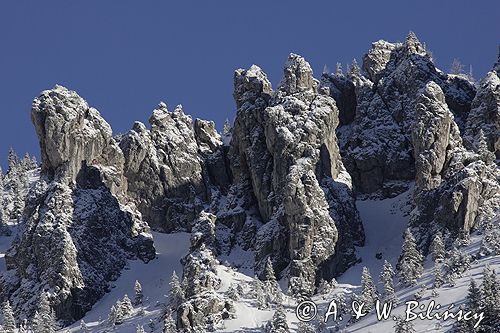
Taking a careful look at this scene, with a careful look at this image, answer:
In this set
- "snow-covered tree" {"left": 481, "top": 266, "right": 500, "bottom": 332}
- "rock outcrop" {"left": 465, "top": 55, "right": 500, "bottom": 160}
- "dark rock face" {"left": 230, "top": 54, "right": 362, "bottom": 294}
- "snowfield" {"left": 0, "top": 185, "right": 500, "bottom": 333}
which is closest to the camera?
"snow-covered tree" {"left": 481, "top": 266, "right": 500, "bottom": 332}

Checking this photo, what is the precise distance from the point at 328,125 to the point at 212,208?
2400 centimetres

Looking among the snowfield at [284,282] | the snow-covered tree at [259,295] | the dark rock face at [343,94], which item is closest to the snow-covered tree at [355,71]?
the dark rock face at [343,94]

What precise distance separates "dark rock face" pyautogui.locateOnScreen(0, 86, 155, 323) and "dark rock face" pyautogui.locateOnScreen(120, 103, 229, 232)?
11.1ft

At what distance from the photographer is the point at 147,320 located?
5089 inches

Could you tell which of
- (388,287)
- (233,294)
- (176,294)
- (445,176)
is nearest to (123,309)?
(176,294)

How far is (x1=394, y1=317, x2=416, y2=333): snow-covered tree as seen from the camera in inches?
4060

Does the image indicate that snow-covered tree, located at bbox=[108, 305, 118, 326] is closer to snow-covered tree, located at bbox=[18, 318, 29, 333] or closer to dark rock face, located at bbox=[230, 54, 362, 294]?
snow-covered tree, located at bbox=[18, 318, 29, 333]

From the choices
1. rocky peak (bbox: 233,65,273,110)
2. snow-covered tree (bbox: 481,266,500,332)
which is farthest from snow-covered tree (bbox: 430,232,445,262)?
rocky peak (bbox: 233,65,273,110)

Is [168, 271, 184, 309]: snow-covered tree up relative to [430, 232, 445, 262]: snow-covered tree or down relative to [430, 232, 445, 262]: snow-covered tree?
up

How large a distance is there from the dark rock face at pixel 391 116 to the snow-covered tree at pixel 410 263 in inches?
1213

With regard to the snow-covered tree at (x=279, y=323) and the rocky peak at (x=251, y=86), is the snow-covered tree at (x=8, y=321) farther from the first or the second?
the rocky peak at (x=251, y=86)

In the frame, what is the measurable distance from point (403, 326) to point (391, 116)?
65.4 meters

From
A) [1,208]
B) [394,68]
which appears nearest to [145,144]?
[1,208]

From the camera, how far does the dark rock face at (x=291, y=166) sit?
5315 inches
